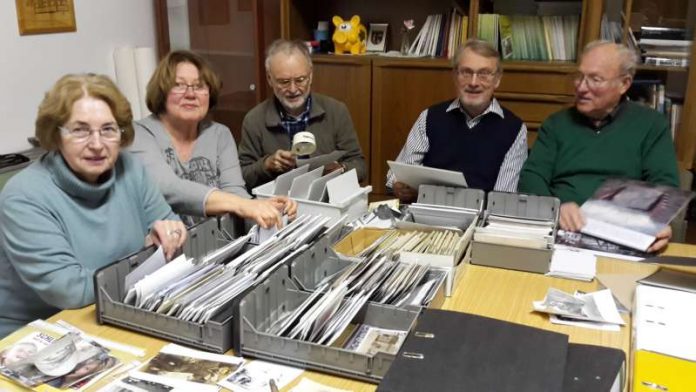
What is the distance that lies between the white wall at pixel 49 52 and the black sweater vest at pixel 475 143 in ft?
6.63

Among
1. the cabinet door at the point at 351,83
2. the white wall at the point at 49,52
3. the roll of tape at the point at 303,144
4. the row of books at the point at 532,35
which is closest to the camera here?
the roll of tape at the point at 303,144

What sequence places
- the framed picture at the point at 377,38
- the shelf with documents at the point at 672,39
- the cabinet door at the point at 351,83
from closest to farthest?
1. the shelf with documents at the point at 672,39
2. the cabinet door at the point at 351,83
3. the framed picture at the point at 377,38

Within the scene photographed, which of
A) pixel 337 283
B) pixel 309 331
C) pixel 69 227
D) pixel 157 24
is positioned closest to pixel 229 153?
pixel 69 227

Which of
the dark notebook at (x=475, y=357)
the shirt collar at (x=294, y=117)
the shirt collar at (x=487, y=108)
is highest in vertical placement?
the shirt collar at (x=487, y=108)

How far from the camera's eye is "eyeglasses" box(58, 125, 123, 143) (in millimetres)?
1597

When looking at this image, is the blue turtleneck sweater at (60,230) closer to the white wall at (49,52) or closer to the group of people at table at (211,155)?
the group of people at table at (211,155)

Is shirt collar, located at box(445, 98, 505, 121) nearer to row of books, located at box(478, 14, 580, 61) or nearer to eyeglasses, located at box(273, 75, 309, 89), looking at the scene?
eyeglasses, located at box(273, 75, 309, 89)

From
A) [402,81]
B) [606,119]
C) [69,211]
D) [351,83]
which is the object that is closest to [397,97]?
[402,81]

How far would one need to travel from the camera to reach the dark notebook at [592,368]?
3.46ft

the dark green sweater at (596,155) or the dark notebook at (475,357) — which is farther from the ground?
the dark green sweater at (596,155)

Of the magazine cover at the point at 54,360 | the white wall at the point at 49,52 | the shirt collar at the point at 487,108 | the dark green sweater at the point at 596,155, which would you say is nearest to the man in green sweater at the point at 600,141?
the dark green sweater at the point at 596,155

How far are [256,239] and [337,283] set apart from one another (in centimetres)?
38

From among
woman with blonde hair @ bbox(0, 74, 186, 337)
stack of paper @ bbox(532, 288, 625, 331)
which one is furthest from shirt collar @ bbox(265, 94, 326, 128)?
stack of paper @ bbox(532, 288, 625, 331)

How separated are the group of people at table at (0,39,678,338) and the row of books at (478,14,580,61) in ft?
4.01
